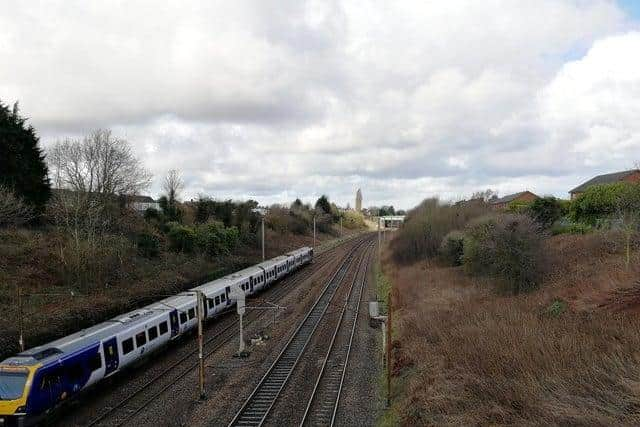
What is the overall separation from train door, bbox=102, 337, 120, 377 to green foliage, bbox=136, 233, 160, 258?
73.1 ft

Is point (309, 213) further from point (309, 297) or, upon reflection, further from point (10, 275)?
point (10, 275)

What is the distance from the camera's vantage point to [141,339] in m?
18.9

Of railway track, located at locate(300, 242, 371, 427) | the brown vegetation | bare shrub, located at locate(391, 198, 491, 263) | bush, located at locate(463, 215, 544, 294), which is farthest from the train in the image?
bare shrub, located at locate(391, 198, 491, 263)

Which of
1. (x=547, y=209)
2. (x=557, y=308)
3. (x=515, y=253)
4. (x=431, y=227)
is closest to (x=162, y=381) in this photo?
(x=557, y=308)

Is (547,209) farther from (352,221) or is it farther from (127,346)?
(352,221)

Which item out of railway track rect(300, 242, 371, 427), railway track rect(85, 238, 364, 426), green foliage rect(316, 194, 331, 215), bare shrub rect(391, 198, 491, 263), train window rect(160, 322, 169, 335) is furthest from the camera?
green foliage rect(316, 194, 331, 215)

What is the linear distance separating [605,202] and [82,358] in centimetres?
3397

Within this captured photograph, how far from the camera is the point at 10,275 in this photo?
26.7 meters

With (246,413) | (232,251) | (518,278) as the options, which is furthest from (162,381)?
(232,251)

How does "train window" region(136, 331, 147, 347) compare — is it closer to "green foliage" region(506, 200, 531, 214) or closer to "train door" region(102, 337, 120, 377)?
"train door" region(102, 337, 120, 377)

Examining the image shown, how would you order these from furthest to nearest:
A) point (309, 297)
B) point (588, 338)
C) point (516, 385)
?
point (309, 297), point (588, 338), point (516, 385)

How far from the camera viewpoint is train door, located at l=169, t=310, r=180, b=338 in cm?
2158

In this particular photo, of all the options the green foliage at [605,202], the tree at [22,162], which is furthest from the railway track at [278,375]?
the tree at [22,162]

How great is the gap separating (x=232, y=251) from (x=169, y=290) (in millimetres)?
19697
